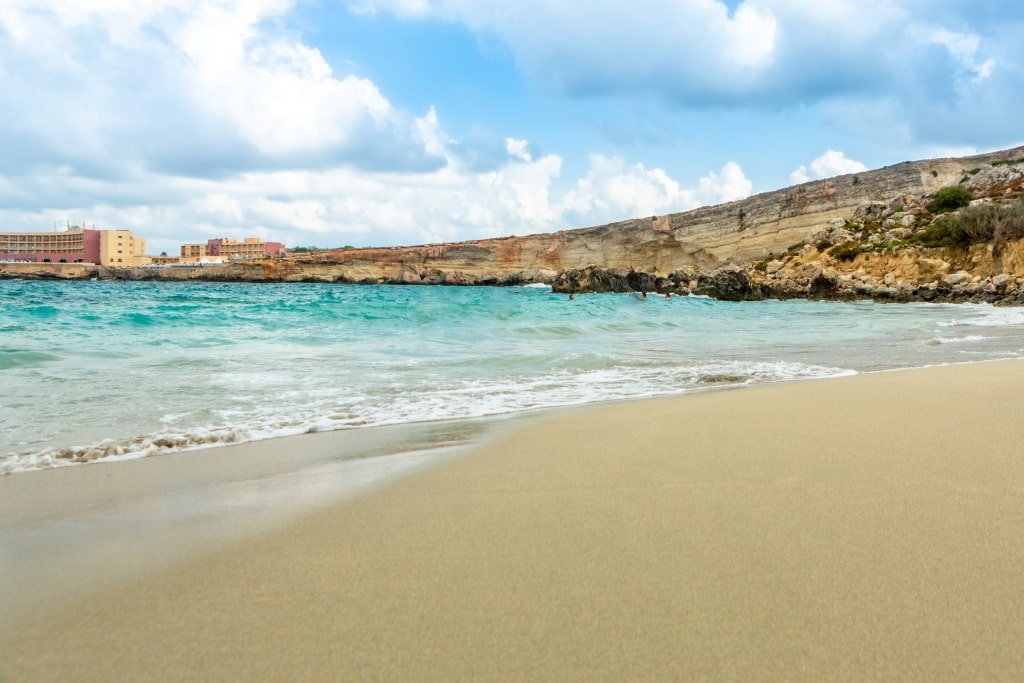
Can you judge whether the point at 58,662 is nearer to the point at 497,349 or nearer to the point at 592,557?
the point at 592,557

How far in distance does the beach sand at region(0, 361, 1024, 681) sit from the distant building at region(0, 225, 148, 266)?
12169 centimetres

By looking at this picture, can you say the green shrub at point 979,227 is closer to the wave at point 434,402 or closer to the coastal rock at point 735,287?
the coastal rock at point 735,287

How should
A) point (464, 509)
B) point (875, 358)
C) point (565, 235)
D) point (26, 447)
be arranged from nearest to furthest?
point (464, 509) < point (26, 447) < point (875, 358) < point (565, 235)

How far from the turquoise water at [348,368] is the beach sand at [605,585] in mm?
2278

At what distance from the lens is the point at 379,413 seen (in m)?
5.07

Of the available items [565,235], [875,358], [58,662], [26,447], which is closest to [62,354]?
[26,447]

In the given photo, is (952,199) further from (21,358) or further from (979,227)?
(21,358)

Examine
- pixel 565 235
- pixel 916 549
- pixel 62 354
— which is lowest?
pixel 62 354

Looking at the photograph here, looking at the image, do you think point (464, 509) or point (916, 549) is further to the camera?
point (464, 509)

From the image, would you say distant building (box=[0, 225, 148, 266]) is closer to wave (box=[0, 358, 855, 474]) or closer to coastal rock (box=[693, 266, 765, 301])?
coastal rock (box=[693, 266, 765, 301])

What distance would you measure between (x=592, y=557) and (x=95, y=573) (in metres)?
1.61

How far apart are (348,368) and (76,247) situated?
132 m

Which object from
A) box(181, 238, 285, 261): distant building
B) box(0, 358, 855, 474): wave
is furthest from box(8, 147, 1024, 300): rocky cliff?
box(181, 238, 285, 261): distant building

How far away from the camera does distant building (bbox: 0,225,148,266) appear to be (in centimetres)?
10794
